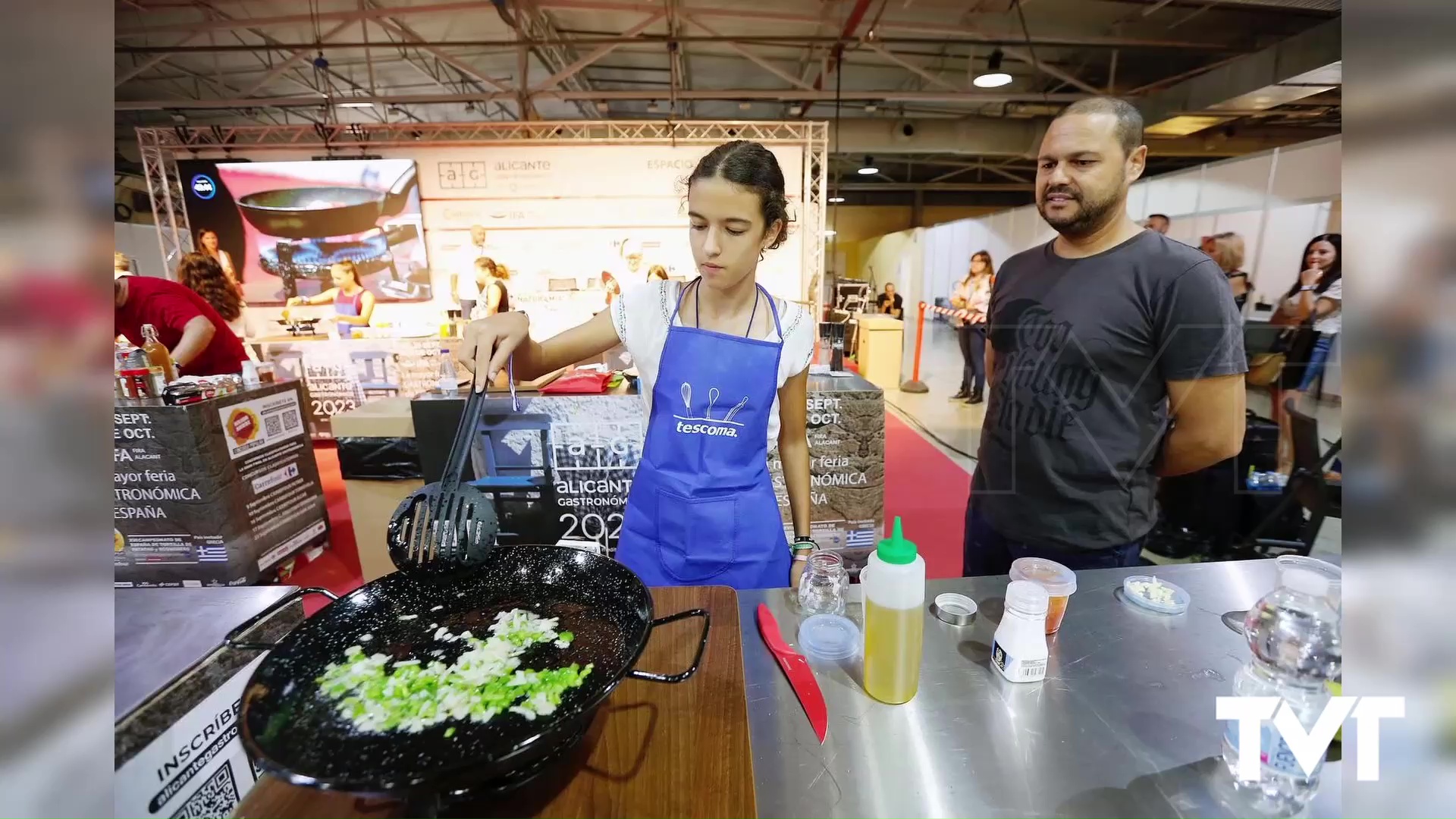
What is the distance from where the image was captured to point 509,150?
6031 millimetres

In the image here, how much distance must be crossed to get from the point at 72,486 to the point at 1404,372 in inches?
25.8

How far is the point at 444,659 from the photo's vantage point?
2.56 feet

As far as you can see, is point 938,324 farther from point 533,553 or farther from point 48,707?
point 48,707

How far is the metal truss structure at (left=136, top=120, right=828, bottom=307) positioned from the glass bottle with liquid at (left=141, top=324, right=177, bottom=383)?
4.05 meters

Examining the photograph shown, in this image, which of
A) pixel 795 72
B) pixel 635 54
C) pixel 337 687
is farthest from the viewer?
pixel 795 72

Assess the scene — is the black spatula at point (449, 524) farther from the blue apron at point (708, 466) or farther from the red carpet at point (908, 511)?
the red carpet at point (908, 511)

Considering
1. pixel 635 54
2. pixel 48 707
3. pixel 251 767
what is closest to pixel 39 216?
pixel 48 707

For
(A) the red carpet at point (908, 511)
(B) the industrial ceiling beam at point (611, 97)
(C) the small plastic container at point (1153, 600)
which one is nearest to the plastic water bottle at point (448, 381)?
(A) the red carpet at point (908, 511)

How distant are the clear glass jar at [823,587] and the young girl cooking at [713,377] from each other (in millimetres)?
255

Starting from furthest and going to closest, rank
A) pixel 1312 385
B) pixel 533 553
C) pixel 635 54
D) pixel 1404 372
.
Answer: pixel 635 54 → pixel 1312 385 → pixel 533 553 → pixel 1404 372

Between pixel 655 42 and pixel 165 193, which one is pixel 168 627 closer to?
pixel 655 42

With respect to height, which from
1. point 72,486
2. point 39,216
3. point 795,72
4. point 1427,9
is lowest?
point 72,486

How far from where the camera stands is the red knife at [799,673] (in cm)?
82

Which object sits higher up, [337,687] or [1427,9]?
[1427,9]
